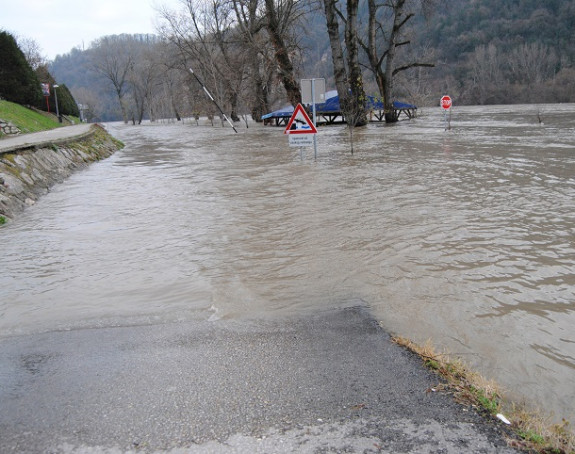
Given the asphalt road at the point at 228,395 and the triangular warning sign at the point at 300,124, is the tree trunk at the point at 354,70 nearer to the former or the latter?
the triangular warning sign at the point at 300,124

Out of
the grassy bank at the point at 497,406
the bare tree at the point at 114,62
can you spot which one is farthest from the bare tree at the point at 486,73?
the grassy bank at the point at 497,406

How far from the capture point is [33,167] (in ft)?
36.4

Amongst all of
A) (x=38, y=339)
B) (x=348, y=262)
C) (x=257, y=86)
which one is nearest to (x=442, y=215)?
(x=348, y=262)

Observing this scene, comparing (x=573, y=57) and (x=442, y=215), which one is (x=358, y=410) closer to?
(x=442, y=215)

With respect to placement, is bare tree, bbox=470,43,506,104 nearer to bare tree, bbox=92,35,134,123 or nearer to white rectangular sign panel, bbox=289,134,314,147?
bare tree, bbox=92,35,134,123

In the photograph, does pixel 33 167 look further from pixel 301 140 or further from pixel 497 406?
pixel 497 406

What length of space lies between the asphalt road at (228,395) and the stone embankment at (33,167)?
230 inches

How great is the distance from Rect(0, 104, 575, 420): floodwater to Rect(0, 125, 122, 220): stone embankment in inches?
15.9

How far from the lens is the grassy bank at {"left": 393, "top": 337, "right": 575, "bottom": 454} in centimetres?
217

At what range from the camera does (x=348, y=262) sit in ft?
16.9

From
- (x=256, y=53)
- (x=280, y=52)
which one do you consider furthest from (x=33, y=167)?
(x=256, y=53)

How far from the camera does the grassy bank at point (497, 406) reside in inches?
85.3

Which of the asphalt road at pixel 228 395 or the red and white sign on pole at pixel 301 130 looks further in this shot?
the red and white sign on pole at pixel 301 130

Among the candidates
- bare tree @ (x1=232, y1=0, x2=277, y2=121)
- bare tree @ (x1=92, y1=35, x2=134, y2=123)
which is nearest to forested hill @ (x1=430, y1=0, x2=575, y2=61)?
bare tree @ (x1=92, y1=35, x2=134, y2=123)
